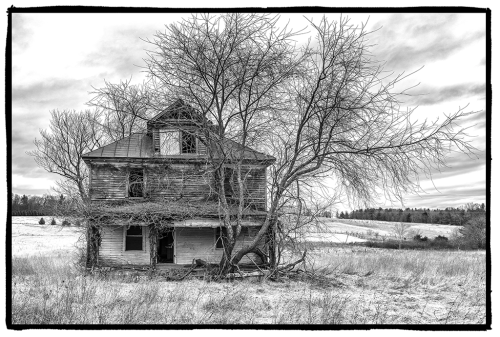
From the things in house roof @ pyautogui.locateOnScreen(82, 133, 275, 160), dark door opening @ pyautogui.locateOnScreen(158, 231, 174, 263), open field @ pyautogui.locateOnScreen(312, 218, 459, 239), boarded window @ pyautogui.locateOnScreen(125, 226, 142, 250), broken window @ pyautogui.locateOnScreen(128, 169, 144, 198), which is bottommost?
open field @ pyautogui.locateOnScreen(312, 218, 459, 239)

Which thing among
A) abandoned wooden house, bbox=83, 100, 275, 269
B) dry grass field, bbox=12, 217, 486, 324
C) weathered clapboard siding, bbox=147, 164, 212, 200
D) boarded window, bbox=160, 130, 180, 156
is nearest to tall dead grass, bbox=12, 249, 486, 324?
dry grass field, bbox=12, 217, 486, 324

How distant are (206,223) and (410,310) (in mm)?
9464

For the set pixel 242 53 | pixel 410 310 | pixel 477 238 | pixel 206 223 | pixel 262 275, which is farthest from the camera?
pixel 477 238

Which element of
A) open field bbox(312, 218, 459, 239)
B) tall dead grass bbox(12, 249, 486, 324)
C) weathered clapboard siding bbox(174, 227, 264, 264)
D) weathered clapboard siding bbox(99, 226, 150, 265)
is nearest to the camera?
tall dead grass bbox(12, 249, 486, 324)

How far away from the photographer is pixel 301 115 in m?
14.3

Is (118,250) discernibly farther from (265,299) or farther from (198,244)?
(265,299)

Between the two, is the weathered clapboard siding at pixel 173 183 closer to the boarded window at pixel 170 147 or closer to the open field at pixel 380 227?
the boarded window at pixel 170 147

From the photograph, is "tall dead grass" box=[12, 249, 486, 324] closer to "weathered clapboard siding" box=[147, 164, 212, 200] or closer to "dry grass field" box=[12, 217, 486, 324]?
"dry grass field" box=[12, 217, 486, 324]

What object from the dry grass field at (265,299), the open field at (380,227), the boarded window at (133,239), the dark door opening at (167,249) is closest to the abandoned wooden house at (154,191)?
the boarded window at (133,239)

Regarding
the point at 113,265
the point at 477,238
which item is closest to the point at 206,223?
the point at 113,265

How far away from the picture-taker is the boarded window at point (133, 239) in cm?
1958

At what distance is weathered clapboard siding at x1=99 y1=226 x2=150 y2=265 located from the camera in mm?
18906
